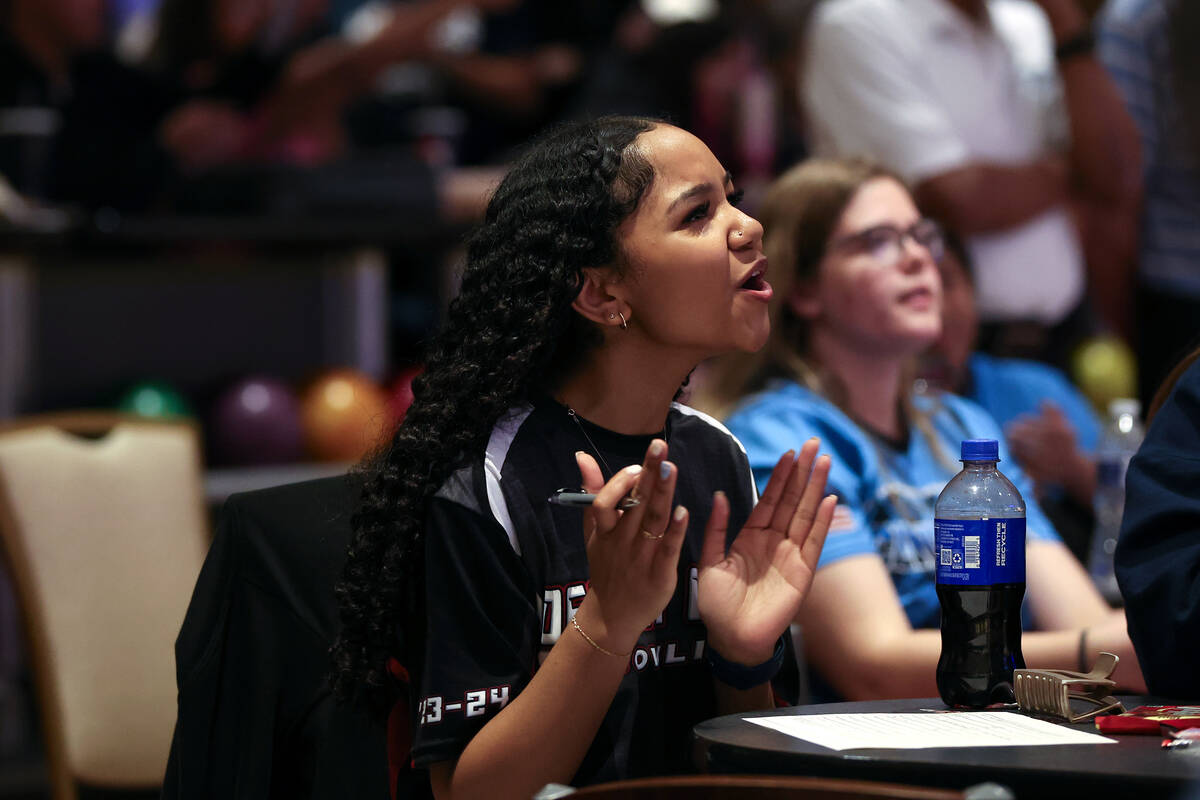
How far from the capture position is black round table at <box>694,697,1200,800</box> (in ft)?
3.47

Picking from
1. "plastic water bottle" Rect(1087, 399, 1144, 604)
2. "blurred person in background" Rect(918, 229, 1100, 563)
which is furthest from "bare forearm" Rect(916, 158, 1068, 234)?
"plastic water bottle" Rect(1087, 399, 1144, 604)

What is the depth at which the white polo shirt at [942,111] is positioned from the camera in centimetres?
331

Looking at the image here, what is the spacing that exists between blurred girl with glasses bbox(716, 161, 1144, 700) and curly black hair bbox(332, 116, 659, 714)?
0.68 metres

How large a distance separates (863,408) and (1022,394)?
3.39 ft

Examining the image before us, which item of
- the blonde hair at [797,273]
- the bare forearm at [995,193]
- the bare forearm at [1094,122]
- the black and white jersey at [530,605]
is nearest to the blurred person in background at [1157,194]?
the bare forearm at [1094,122]

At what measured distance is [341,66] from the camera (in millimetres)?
4270

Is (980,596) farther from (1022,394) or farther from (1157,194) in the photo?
(1157,194)

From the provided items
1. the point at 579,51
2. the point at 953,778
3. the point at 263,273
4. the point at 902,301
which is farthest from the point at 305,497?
the point at 579,51

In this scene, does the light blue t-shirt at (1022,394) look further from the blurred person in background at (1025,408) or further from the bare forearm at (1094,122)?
the bare forearm at (1094,122)

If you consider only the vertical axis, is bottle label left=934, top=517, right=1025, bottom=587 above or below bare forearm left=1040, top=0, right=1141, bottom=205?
below

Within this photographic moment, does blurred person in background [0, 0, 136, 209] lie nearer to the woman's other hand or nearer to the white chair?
the white chair

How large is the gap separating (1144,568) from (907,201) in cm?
112

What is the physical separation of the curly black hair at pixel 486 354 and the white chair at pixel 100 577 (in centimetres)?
121

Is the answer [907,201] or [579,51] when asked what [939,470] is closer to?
[907,201]
